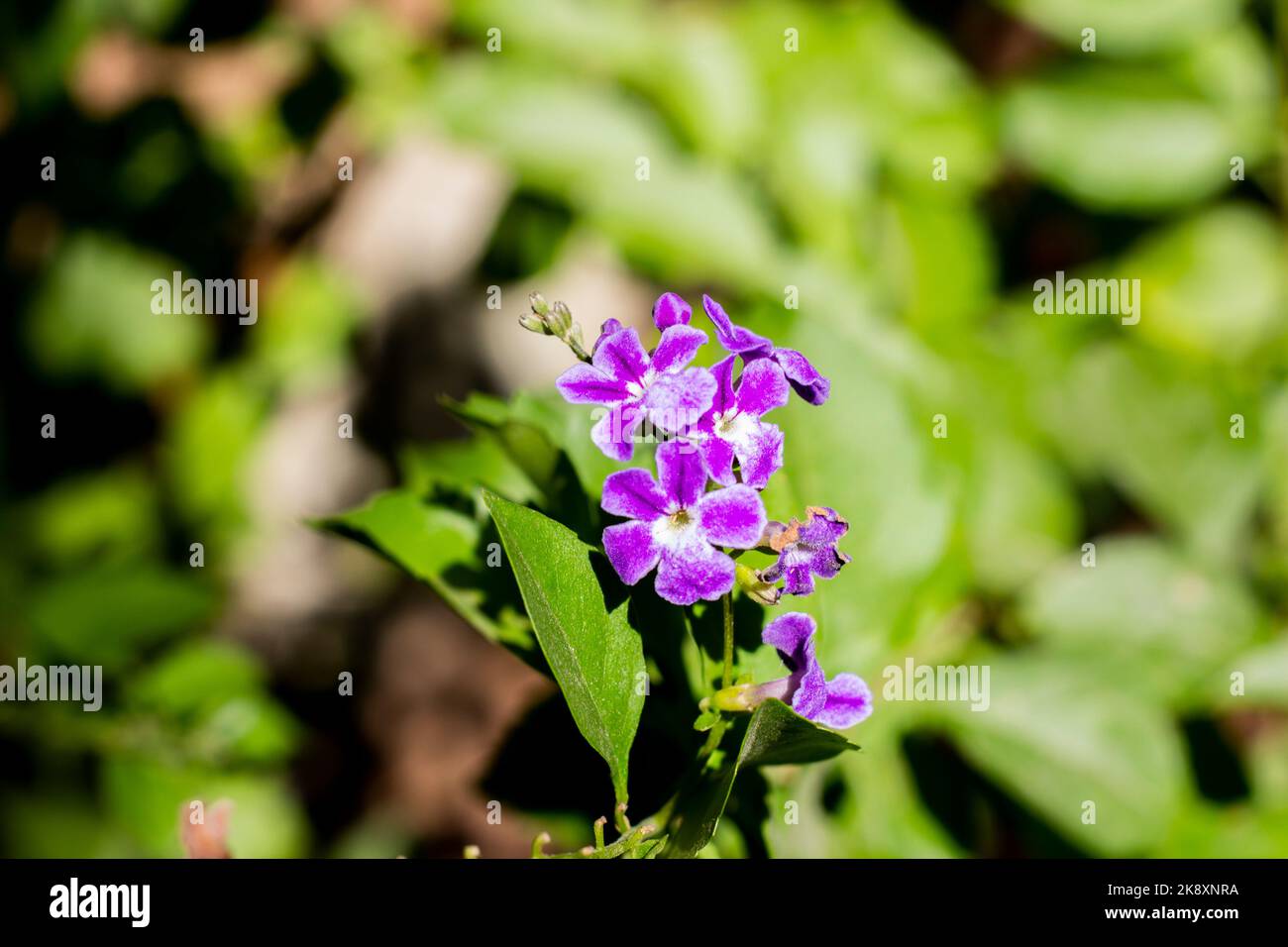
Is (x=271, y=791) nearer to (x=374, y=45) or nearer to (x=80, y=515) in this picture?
(x=80, y=515)

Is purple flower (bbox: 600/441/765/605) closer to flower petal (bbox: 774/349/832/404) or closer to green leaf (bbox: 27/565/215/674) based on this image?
flower petal (bbox: 774/349/832/404)

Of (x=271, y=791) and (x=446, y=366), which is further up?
(x=446, y=366)

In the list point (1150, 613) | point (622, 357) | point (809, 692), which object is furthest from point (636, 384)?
point (1150, 613)

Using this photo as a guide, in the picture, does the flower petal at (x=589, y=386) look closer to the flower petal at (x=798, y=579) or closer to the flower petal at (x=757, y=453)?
the flower petal at (x=757, y=453)

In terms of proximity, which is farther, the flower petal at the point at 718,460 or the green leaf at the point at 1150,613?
the green leaf at the point at 1150,613

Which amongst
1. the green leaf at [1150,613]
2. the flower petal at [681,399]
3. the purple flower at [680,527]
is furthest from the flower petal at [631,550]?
the green leaf at [1150,613]

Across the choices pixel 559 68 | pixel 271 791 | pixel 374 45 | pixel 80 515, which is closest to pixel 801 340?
pixel 559 68

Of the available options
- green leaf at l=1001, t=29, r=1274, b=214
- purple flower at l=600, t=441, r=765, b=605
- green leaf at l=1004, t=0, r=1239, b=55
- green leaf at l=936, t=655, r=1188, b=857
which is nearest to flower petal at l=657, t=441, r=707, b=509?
purple flower at l=600, t=441, r=765, b=605
